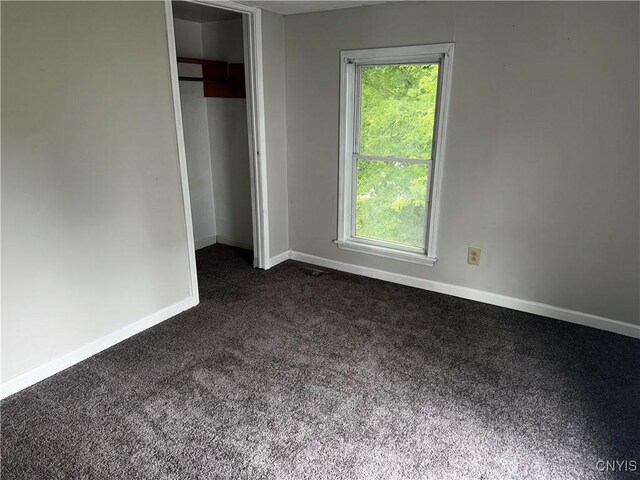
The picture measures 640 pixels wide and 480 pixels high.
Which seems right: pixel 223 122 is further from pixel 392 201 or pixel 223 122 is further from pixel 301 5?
pixel 392 201

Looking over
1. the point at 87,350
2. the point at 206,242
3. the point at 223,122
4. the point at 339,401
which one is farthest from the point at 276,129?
the point at 339,401

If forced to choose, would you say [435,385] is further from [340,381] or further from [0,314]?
[0,314]

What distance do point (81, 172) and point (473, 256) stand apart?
2483 mm

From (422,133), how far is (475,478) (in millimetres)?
2136

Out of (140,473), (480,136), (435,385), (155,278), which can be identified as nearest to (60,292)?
(155,278)

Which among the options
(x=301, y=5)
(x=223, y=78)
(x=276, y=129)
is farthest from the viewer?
(x=223, y=78)

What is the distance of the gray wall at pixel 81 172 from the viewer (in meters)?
1.95

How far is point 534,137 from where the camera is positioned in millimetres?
2584

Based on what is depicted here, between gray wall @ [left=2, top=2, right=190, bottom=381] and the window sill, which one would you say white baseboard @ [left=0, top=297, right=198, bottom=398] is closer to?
gray wall @ [left=2, top=2, right=190, bottom=381]

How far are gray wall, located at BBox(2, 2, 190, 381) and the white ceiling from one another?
0.77 m

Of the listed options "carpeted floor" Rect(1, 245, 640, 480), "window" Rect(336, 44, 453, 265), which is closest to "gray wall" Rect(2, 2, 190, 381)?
"carpeted floor" Rect(1, 245, 640, 480)

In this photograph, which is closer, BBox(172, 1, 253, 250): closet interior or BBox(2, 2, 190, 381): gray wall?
BBox(2, 2, 190, 381): gray wall

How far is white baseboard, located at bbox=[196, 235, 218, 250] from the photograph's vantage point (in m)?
4.19

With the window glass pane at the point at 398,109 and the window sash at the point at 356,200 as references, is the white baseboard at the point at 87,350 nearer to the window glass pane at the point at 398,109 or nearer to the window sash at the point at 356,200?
the window sash at the point at 356,200
